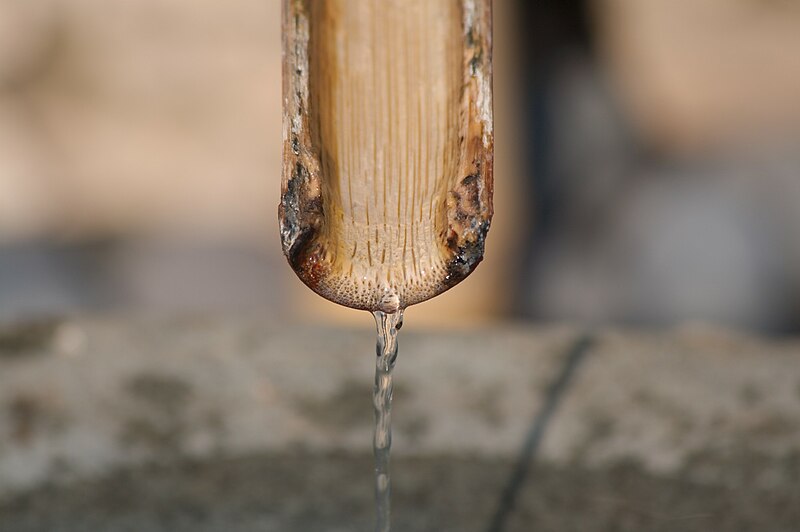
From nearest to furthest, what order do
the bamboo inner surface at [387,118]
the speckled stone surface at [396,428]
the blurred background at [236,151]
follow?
the bamboo inner surface at [387,118] < the speckled stone surface at [396,428] < the blurred background at [236,151]

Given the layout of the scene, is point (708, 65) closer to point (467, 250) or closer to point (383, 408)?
point (383, 408)

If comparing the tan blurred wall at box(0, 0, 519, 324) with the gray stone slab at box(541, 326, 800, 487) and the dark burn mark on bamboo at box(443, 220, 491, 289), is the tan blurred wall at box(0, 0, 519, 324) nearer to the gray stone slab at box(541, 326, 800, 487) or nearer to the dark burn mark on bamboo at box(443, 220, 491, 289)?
the gray stone slab at box(541, 326, 800, 487)

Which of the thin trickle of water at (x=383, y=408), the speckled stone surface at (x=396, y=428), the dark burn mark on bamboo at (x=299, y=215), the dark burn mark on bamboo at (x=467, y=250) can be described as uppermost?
the dark burn mark on bamboo at (x=299, y=215)

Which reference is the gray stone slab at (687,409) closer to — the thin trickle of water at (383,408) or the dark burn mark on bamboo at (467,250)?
the thin trickle of water at (383,408)

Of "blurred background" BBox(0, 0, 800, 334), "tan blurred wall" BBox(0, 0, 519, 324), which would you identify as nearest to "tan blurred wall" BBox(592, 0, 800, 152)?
"blurred background" BBox(0, 0, 800, 334)

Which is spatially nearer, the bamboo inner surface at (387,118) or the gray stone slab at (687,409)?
the bamboo inner surface at (387,118)

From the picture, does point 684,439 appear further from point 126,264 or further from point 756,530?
point 126,264

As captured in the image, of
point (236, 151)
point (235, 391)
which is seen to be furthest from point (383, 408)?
point (236, 151)

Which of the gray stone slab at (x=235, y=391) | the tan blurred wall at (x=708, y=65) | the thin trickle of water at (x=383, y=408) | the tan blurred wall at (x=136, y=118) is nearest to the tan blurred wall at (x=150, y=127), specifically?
the tan blurred wall at (x=136, y=118)
